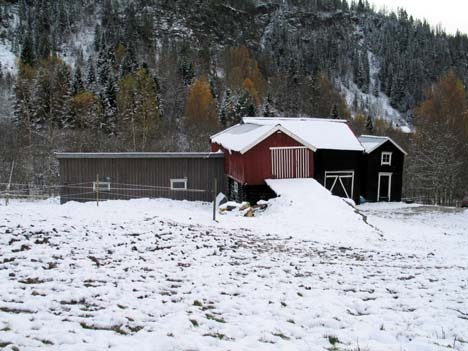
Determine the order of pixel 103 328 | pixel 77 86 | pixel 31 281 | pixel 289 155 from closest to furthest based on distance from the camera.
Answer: pixel 103 328
pixel 31 281
pixel 289 155
pixel 77 86

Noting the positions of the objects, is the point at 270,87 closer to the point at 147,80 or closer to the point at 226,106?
the point at 226,106

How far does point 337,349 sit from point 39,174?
35.4m

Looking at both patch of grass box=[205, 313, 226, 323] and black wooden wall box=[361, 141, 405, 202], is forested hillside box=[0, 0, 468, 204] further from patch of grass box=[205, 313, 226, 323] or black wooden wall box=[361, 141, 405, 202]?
patch of grass box=[205, 313, 226, 323]

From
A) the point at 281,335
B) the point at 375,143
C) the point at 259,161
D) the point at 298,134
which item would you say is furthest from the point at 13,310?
the point at 375,143

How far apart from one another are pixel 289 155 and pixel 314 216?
24.4ft

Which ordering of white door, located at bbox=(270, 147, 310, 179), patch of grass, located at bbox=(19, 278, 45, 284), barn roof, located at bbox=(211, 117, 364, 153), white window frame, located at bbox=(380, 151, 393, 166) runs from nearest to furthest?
patch of grass, located at bbox=(19, 278, 45, 284), barn roof, located at bbox=(211, 117, 364, 153), white door, located at bbox=(270, 147, 310, 179), white window frame, located at bbox=(380, 151, 393, 166)

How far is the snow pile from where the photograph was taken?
14.3m

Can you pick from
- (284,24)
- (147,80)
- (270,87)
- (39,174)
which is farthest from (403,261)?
(284,24)

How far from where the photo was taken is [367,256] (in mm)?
11102

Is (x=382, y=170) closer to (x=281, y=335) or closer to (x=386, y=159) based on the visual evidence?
(x=386, y=159)

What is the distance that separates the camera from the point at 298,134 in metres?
26.1

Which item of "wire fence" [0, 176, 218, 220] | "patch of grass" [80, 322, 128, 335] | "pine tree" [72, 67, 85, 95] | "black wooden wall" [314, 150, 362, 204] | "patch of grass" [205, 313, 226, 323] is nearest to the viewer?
"patch of grass" [80, 322, 128, 335]

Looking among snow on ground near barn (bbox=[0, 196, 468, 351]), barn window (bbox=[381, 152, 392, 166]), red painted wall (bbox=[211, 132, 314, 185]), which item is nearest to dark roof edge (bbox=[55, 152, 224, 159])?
red painted wall (bbox=[211, 132, 314, 185])

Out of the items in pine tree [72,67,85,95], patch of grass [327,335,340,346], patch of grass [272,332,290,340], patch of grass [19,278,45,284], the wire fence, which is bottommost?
patch of grass [327,335,340,346]
